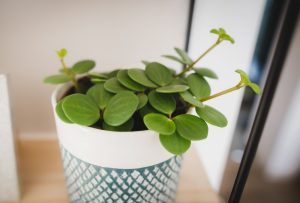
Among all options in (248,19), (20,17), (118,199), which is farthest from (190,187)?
(20,17)

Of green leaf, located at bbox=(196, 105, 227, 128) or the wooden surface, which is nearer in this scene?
green leaf, located at bbox=(196, 105, 227, 128)

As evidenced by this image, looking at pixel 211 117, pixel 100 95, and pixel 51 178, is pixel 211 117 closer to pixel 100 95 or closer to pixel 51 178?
pixel 100 95

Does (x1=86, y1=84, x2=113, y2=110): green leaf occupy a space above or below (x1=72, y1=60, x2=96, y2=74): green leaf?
below

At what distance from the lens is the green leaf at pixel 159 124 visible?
24cm

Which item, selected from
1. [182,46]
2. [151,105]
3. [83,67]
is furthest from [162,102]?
[182,46]

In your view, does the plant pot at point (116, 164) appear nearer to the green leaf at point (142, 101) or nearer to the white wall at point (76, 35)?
the green leaf at point (142, 101)

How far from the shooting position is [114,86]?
30 centimetres

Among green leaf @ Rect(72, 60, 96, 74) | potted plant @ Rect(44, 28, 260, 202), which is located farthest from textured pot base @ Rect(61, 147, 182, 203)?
green leaf @ Rect(72, 60, 96, 74)

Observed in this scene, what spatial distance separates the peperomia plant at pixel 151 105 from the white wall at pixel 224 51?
0.05m

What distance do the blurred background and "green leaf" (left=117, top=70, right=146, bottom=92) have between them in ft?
0.45

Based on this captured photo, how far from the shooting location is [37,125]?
20.8 inches

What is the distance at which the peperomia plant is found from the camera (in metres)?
0.26

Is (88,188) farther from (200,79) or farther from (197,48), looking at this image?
(197,48)

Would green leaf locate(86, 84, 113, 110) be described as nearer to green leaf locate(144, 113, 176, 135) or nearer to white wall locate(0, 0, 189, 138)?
green leaf locate(144, 113, 176, 135)
